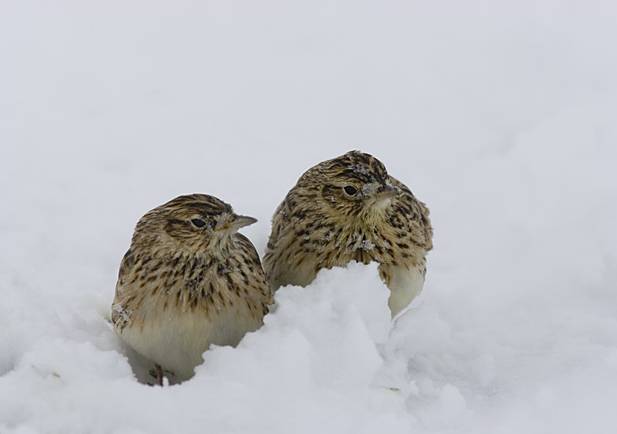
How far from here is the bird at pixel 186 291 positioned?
5336 millimetres

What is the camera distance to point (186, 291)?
5371 mm

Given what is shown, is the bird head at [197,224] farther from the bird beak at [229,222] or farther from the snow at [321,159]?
the snow at [321,159]

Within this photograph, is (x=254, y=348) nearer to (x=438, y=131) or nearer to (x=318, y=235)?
(x=318, y=235)

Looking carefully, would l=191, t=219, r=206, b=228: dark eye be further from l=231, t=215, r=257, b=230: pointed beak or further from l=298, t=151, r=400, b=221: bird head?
l=298, t=151, r=400, b=221: bird head

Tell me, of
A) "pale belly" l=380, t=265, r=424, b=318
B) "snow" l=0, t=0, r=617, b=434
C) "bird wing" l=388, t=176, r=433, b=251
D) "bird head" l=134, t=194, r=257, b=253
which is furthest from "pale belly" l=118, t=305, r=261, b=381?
"bird wing" l=388, t=176, r=433, b=251

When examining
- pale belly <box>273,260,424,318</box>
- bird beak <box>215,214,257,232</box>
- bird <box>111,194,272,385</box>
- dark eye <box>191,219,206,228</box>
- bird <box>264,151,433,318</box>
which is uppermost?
bird <box>264,151,433,318</box>

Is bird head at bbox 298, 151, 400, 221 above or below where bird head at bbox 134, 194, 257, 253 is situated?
above

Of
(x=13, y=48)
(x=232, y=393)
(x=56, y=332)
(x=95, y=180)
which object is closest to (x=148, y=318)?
(x=56, y=332)

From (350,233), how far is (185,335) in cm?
124

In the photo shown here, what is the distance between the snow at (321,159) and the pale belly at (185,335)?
0.24m

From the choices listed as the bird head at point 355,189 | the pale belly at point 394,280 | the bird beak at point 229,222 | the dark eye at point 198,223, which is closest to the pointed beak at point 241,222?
the bird beak at point 229,222

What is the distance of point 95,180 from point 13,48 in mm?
3027

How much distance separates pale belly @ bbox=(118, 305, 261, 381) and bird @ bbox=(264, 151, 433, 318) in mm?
707

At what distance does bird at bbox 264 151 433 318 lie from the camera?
5.98 meters
